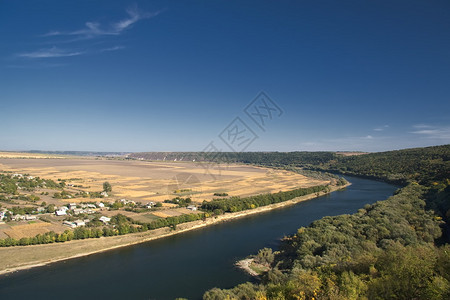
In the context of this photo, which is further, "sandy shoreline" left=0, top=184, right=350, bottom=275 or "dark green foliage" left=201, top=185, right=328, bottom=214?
"dark green foliage" left=201, top=185, right=328, bottom=214

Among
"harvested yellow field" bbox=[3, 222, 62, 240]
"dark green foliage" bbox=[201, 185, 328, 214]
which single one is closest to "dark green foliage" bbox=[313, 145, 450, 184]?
"dark green foliage" bbox=[201, 185, 328, 214]

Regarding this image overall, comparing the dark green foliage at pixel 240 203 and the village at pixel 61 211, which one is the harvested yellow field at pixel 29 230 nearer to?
the village at pixel 61 211

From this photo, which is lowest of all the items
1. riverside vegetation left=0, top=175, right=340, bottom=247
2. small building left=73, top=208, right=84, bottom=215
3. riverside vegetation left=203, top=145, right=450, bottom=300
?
riverside vegetation left=0, top=175, right=340, bottom=247

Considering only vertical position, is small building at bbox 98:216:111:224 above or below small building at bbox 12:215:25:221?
below

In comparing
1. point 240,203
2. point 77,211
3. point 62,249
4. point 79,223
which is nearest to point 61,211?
point 77,211

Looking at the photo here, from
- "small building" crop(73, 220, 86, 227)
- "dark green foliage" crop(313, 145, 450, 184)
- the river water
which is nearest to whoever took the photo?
the river water

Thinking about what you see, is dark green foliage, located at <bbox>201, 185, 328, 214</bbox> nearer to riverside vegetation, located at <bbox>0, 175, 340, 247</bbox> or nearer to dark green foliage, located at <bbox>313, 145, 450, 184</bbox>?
riverside vegetation, located at <bbox>0, 175, 340, 247</bbox>

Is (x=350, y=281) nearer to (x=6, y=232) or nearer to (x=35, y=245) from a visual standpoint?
(x=35, y=245)
